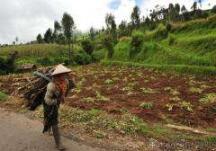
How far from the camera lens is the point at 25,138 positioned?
32.6ft

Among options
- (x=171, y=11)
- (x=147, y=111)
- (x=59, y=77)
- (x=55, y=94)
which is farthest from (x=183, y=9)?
(x=55, y=94)

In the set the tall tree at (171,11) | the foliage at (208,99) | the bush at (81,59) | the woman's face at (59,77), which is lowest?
the foliage at (208,99)

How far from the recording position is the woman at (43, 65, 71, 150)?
28.5 feet

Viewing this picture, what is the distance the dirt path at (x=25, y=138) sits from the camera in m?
9.15

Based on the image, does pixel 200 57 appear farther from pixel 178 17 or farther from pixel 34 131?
pixel 178 17

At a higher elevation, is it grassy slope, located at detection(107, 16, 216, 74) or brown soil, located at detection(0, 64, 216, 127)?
grassy slope, located at detection(107, 16, 216, 74)

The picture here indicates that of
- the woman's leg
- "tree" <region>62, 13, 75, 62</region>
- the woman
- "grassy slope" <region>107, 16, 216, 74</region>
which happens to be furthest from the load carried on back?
"tree" <region>62, 13, 75, 62</region>

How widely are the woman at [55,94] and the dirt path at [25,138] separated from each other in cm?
49

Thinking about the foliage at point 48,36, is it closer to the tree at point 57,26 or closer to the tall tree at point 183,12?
the tree at point 57,26

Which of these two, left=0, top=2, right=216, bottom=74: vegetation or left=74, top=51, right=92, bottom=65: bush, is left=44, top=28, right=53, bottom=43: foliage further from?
left=74, top=51, right=92, bottom=65: bush

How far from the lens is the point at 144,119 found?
43.0ft

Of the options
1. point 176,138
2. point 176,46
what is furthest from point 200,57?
point 176,138

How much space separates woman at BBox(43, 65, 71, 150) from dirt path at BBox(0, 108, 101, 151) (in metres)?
0.49

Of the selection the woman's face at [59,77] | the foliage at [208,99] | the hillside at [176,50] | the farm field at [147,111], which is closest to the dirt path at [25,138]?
the farm field at [147,111]
